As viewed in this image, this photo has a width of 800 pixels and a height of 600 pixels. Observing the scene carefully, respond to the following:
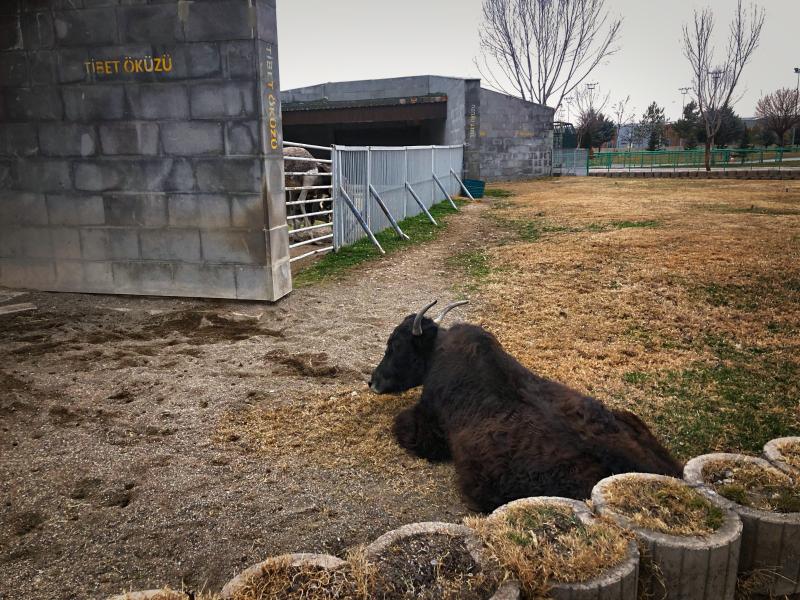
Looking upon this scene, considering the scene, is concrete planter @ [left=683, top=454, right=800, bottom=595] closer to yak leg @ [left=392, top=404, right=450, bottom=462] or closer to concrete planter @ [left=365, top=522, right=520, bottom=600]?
concrete planter @ [left=365, top=522, right=520, bottom=600]

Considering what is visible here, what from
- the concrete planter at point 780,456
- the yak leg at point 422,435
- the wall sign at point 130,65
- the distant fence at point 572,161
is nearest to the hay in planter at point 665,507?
the concrete planter at point 780,456

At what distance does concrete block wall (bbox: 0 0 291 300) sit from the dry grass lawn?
2954mm

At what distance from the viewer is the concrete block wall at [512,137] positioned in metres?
25.1

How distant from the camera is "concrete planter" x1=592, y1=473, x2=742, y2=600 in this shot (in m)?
2.07

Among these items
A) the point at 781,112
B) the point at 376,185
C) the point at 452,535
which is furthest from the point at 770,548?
the point at 781,112

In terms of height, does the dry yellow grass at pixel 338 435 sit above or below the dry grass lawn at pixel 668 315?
below

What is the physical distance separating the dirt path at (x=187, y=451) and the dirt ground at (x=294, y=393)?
14 millimetres

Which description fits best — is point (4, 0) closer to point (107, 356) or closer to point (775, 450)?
point (107, 356)

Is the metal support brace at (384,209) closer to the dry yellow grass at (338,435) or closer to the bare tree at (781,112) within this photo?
the dry yellow grass at (338,435)

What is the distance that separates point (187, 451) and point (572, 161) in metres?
32.2

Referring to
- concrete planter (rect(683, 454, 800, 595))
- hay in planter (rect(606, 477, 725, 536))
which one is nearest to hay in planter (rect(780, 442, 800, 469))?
concrete planter (rect(683, 454, 800, 595))

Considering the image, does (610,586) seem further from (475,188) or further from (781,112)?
(781,112)

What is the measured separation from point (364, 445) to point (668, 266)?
5.91 meters

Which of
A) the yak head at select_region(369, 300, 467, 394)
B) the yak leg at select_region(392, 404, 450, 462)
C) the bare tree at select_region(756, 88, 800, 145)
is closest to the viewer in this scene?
the yak leg at select_region(392, 404, 450, 462)
